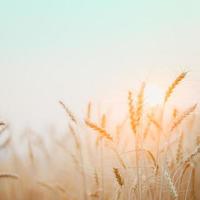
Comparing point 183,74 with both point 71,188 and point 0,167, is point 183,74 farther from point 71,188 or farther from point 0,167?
point 0,167

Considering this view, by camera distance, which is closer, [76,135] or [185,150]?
[76,135]

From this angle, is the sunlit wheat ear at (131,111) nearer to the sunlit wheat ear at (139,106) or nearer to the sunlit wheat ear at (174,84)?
the sunlit wheat ear at (139,106)

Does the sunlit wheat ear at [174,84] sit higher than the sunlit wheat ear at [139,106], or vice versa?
the sunlit wheat ear at [174,84]

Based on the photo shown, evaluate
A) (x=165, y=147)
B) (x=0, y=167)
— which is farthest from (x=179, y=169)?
(x=0, y=167)

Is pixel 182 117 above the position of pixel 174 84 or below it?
below

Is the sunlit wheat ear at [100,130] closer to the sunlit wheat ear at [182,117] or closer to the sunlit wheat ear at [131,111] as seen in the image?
the sunlit wheat ear at [131,111]

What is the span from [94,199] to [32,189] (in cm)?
49

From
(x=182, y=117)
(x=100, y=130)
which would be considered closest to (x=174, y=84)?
(x=182, y=117)

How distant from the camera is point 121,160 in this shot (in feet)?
6.29

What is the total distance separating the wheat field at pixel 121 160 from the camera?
6.16 ft

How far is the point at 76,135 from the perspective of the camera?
2.29 metres

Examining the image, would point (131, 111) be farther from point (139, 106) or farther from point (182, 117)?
point (182, 117)

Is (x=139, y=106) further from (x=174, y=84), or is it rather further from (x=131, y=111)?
(x=174, y=84)

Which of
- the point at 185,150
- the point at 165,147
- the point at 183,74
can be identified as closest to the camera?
the point at 183,74
